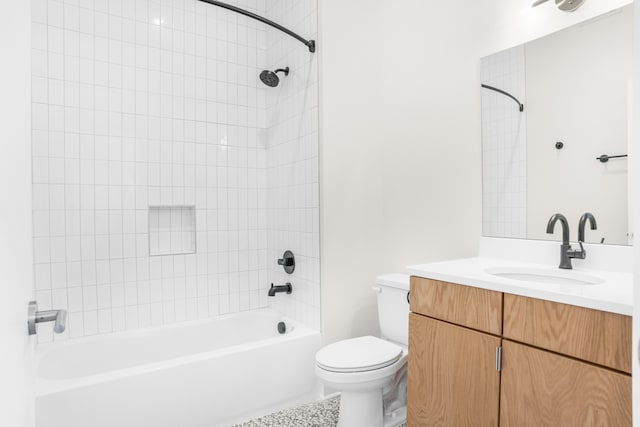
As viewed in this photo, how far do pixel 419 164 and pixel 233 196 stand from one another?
1.31 metres

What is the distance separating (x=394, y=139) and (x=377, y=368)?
4.45 ft

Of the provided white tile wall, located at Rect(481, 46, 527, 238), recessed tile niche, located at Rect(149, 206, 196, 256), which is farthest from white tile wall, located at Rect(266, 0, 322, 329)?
white tile wall, located at Rect(481, 46, 527, 238)

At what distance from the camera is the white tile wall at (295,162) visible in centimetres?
228

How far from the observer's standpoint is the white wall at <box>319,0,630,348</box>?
2215mm

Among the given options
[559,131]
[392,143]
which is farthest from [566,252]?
[392,143]

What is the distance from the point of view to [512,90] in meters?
2.01

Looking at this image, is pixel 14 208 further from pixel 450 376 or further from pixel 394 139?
pixel 394 139

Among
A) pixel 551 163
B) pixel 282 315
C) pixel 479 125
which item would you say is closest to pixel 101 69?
pixel 282 315

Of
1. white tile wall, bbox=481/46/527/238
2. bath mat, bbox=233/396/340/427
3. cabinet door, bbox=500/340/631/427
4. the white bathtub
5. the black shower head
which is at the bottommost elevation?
bath mat, bbox=233/396/340/427

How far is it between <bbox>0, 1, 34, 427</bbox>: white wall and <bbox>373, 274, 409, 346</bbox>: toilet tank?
5.39 ft

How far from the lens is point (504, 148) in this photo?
2051mm

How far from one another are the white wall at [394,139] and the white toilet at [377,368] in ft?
0.85

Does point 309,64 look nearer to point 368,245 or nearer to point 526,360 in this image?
point 368,245

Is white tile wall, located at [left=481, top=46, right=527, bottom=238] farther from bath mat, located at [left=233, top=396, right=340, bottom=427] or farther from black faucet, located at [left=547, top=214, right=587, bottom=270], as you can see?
bath mat, located at [left=233, top=396, right=340, bottom=427]
